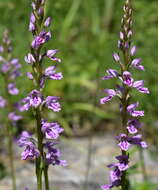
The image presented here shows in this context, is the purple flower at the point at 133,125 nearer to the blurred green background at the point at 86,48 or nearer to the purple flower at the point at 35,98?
the purple flower at the point at 35,98

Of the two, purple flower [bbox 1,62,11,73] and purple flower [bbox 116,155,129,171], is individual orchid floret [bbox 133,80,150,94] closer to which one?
purple flower [bbox 116,155,129,171]

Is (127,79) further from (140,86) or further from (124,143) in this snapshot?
(124,143)

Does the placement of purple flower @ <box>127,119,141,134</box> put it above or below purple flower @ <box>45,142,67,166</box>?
above

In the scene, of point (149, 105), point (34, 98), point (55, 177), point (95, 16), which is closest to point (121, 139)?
point (34, 98)

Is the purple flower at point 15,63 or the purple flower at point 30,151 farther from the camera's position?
the purple flower at point 15,63

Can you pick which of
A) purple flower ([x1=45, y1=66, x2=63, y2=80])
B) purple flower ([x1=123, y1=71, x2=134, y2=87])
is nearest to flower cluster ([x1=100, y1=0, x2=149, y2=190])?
purple flower ([x1=123, y1=71, x2=134, y2=87])

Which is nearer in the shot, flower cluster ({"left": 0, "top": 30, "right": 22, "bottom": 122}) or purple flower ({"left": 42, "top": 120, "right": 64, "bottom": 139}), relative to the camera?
purple flower ({"left": 42, "top": 120, "right": 64, "bottom": 139})

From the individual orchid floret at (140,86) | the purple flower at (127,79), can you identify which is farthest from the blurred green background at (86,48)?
the purple flower at (127,79)

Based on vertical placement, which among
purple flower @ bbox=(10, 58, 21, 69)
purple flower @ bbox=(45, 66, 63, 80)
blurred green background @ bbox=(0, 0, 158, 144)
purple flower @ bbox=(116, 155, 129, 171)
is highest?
blurred green background @ bbox=(0, 0, 158, 144)

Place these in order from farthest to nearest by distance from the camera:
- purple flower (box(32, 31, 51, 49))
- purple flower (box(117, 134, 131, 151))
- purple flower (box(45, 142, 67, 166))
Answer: purple flower (box(45, 142, 67, 166)) → purple flower (box(117, 134, 131, 151)) → purple flower (box(32, 31, 51, 49))
